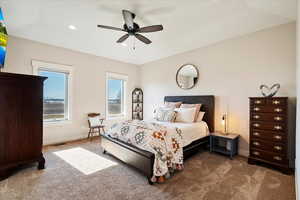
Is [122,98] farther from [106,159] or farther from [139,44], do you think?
[106,159]

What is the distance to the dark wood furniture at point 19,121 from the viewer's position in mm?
2154

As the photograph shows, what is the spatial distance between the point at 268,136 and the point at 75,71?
5.03m

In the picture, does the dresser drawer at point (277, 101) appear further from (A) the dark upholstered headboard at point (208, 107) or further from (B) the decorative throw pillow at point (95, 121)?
(B) the decorative throw pillow at point (95, 121)

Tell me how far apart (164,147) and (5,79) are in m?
2.66

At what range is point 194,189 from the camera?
1982 millimetres

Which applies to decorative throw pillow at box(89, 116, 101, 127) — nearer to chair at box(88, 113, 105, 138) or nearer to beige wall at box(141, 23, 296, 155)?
chair at box(88, 113, 105, 138)

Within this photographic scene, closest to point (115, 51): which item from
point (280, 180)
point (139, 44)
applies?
point (139, 44)

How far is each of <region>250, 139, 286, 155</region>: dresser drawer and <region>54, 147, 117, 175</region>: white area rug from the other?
2769mm

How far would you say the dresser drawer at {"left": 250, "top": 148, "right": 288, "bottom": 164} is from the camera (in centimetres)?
243

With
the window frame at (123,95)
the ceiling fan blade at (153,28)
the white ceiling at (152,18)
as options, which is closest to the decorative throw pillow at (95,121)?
the window frame at (123,95)

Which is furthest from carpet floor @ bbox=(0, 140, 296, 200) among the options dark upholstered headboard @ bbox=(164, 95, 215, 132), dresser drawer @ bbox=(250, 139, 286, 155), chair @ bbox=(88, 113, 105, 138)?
chair @ bbox=(88, 113, 105, 138)

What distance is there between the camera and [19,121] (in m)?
2.28

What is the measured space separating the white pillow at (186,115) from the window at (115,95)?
8.70 ft

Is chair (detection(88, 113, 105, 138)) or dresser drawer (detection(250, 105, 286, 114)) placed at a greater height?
dresser drawer (detection(250, 105, 286, 114))
